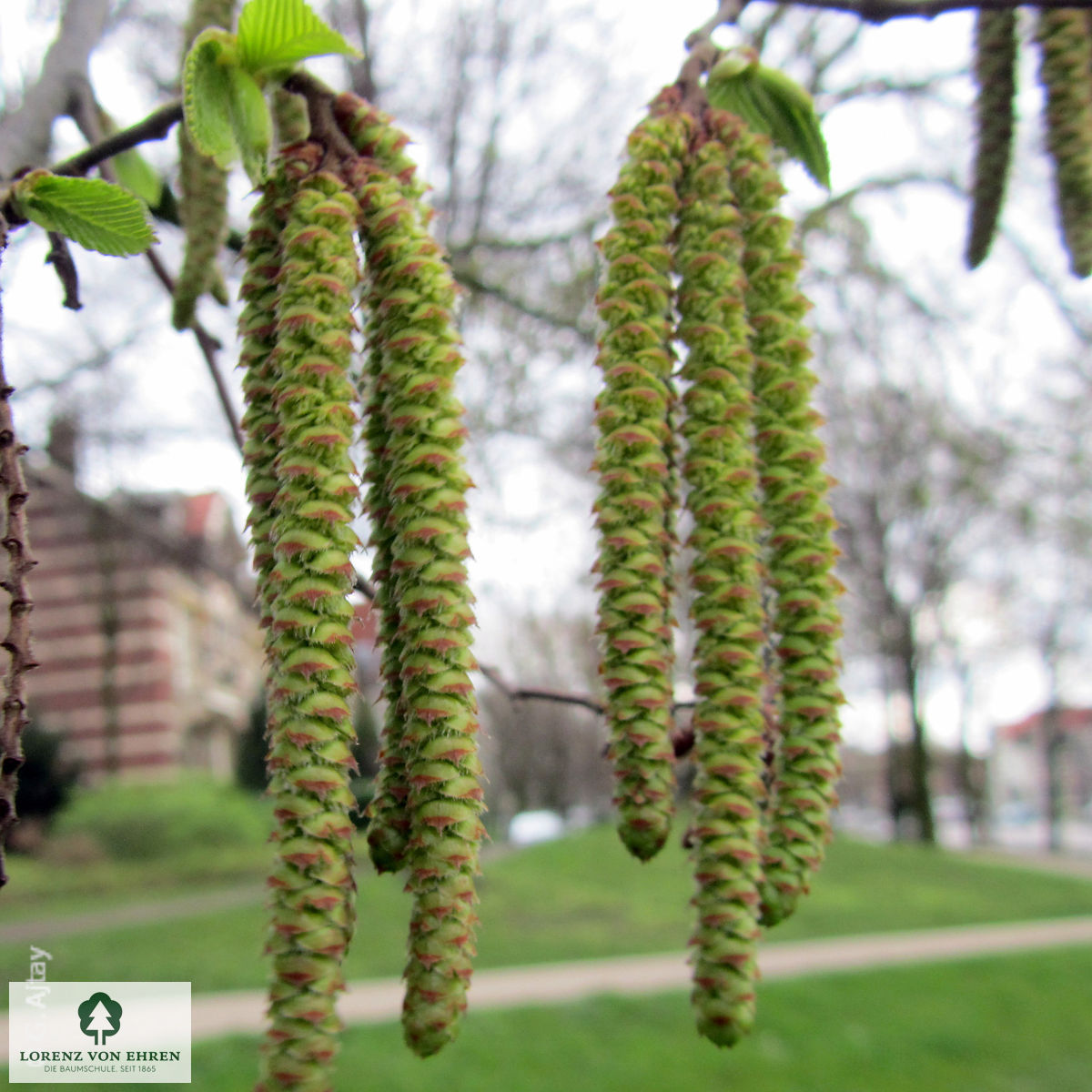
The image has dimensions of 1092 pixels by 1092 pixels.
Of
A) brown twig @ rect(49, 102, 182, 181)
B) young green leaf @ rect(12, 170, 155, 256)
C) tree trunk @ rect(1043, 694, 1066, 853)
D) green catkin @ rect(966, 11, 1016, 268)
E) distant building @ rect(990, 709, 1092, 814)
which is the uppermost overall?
→ green catkin @ rect(966, 11, 1016, 268)

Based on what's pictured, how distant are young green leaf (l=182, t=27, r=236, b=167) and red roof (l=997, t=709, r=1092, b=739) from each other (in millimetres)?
51449

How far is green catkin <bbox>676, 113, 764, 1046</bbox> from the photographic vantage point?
29.2 inches

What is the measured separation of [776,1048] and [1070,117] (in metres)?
6.48

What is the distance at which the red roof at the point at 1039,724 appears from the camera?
5625cm

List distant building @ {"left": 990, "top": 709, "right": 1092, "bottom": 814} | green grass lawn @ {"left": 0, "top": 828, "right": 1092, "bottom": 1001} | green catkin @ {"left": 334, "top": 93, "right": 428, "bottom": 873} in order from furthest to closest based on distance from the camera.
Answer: distant building @ {"left": 990, "top": 709, "right": 1092, "bottom": 814} < green grass lawn @ {"left": 0, "top": 828, "right": 1092, "bottom": 1001} < green catkin @ {"left": 334, "top": 93, "right": 428, "bottom": 873}

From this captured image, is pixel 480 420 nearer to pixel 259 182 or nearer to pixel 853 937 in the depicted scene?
pixel 259 182

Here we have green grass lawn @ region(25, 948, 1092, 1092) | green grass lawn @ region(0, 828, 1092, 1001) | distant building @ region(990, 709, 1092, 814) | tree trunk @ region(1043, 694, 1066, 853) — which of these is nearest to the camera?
green grass lawn @ region(25, 948, 1092, 1092)

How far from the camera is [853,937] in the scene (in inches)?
424

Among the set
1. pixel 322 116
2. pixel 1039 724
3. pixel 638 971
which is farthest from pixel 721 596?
pixel 1039 724

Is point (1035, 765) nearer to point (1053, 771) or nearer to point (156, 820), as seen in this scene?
point (1053, 771)

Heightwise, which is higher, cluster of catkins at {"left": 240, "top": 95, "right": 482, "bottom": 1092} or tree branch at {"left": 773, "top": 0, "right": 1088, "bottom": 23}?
tree branch at {"left": 773, "top": 0, "right": 1088, "bottom": 23}

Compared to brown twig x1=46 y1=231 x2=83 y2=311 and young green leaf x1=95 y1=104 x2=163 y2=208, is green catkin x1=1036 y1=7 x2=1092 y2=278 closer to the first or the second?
brown twig x1=46 y1=231 x2=83 y2=311

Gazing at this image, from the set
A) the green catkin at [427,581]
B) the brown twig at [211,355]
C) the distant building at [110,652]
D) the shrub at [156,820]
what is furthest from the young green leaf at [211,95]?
the distant building at [110,652]

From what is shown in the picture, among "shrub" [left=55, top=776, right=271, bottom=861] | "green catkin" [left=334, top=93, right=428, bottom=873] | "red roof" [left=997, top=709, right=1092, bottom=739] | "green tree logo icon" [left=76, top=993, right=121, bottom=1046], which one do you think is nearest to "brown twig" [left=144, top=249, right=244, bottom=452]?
"green catkin" [left=334, top=93, right=428, bottom=873]
